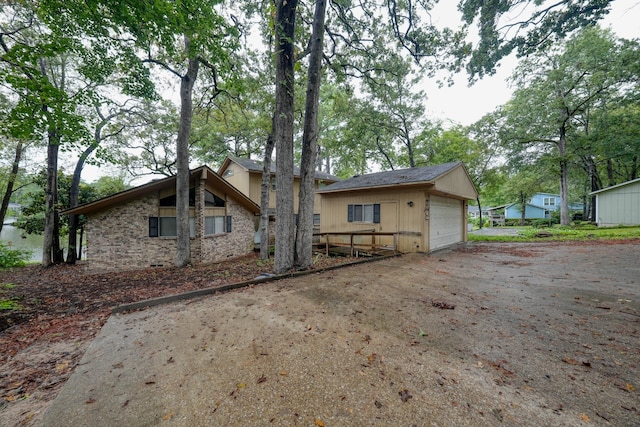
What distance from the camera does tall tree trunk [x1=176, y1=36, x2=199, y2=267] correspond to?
8.70 meters

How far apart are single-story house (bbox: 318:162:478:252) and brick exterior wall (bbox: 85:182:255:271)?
17.6 ft

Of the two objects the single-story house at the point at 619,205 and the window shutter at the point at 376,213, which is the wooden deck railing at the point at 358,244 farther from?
the single-story house at the point at 619,205

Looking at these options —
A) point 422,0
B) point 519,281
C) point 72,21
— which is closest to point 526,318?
point 519,281

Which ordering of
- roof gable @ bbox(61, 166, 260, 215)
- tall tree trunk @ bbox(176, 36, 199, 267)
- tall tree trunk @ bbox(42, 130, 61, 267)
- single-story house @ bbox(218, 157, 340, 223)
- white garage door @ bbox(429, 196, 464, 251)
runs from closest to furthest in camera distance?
roof gable @ bbox(61, 166, 260, 215), tall tree trunk @ bbox(176, 36, 199, 267), white garage door @ bbox(429, 196, 464, 251), tall tree trunk @ bbox(42, 130, 61, 267), single-story house @ bbox(218, 157, 340, 223)

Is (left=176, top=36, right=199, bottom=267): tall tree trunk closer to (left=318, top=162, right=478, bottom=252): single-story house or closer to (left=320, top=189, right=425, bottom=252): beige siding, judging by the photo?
(left=318, top=162, right=478, bottom=252): single-story house

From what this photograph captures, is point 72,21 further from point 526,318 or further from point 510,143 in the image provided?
point 510,143

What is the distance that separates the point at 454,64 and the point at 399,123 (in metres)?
10.2

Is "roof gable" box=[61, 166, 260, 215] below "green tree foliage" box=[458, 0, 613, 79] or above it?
below

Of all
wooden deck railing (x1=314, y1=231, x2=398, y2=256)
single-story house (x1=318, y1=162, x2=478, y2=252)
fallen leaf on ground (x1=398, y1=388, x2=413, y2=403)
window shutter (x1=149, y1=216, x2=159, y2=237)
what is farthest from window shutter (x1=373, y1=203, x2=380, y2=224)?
window shutter (x1=149, y1=216, x2=159, y2=237)

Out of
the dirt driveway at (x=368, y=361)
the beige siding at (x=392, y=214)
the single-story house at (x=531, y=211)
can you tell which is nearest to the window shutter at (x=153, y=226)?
the dirt driveway at (x=368, y=361)

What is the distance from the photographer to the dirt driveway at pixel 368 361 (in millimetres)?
Answer: 1830

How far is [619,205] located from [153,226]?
98.8ft

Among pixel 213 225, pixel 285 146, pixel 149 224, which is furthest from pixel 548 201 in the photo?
pixel 149 224

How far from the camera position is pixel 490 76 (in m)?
7.14
